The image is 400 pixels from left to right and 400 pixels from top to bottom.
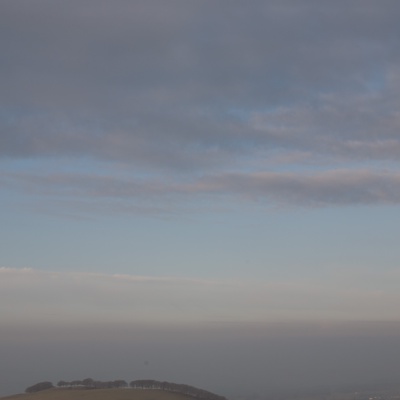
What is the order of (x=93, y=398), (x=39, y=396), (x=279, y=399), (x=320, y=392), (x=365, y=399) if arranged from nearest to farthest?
(x=93, y=398), (x=39, y=396), (x=365, y=399), (x=279, y=399), (x=320, y=392)

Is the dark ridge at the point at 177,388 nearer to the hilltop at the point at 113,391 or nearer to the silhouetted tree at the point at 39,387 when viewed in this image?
the hilltop at the point at 113,391

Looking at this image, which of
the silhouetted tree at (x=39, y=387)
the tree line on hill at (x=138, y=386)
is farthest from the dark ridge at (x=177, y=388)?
the silhouetted tree at (x=39, y=387)

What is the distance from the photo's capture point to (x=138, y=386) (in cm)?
9894

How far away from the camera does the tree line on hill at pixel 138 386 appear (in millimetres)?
93875

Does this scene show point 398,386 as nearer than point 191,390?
No

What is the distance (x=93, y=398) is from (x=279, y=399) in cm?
3760

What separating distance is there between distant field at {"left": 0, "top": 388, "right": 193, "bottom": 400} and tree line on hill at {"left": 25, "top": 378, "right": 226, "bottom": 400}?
2.52 m

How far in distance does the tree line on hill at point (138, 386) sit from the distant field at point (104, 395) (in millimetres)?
2520

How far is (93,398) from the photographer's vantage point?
86.4 meters

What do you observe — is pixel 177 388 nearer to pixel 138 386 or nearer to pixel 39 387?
pixel 138 386

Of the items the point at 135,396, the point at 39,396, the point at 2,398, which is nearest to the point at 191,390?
the point at 135,396

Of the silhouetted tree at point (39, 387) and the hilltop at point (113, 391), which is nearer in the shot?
the hilltop at point (113, 391)

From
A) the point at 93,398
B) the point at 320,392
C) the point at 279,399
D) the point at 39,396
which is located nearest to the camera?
the point at 93,398

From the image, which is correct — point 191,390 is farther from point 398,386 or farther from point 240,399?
point 398,386
